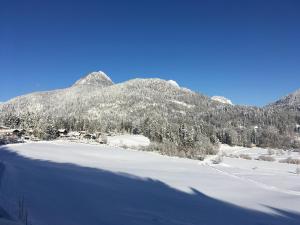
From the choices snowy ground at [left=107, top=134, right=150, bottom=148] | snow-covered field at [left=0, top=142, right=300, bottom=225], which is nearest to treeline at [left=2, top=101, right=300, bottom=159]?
snowy ground at [left=107, top=134, right=150, bottom=148]

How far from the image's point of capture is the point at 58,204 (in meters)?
9.38

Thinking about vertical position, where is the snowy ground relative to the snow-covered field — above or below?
above

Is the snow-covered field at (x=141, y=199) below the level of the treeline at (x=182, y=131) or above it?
below

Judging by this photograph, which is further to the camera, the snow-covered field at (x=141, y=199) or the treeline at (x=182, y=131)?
the treeline at (x=182, y=131)

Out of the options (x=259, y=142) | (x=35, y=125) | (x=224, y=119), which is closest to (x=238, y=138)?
(x=259, y=142)

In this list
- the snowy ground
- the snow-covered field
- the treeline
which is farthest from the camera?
the snowy ground

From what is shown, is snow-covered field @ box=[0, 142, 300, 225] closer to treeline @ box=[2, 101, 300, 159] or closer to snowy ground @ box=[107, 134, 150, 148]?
treeline @ box=[2, 101, 300, 159]

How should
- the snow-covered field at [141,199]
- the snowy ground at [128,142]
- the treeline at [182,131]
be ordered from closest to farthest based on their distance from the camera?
1. the snow-covered field at [141,199]
2. the treeline at [182,131]
3. the snowy ground at [128,142]

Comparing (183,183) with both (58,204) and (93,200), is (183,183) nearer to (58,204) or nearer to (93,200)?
(93,200)

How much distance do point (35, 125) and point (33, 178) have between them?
71.1 m

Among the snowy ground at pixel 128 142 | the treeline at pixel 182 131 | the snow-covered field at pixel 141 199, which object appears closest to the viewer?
the snow-covered field at pixel 141 199

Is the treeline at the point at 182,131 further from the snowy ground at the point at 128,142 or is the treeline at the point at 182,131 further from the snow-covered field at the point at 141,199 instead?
the snow-covered field at the point at 141,199

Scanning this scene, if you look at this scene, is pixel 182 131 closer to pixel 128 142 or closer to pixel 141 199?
pixel 128 142

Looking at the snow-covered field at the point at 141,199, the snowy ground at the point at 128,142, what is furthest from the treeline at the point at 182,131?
the snow-covered field at the point at 141,199
